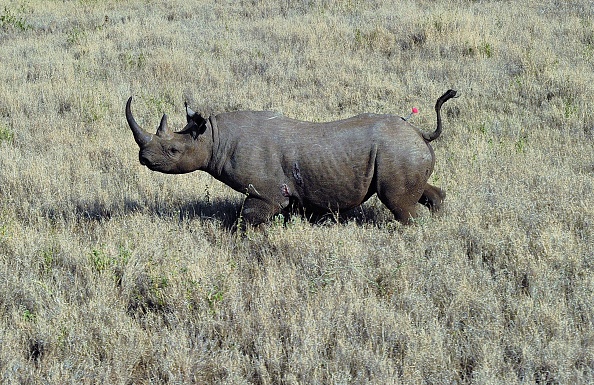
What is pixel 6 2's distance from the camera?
2116 cm

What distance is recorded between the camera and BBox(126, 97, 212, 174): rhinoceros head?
6504mm

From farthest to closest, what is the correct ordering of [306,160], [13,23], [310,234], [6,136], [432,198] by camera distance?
[13,23] < [6,136] < [432,198] < [306,160] < [310,234]

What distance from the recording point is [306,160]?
6.71 metres

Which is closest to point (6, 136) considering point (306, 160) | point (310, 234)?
point (306, 160)

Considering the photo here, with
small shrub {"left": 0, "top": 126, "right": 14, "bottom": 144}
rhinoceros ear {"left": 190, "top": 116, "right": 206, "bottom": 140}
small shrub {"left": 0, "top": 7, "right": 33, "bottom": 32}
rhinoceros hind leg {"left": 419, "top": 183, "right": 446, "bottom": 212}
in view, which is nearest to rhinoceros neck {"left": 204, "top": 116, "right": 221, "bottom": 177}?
rhinoceros ear {"left": 190, "top": 116, "right": 206, "bottom": 140}

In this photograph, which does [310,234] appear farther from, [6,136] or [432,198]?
[6,136]

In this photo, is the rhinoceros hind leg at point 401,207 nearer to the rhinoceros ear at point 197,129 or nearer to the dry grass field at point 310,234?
the dry grass field at point 310,234

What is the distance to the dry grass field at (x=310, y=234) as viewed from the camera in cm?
475

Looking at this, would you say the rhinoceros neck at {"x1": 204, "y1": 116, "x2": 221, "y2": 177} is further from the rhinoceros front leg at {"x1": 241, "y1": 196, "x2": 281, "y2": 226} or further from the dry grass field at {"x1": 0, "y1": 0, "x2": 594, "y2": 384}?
the dry grass field at {"x1": 0, "y1": 0, "x2": 594, "y2": 384}

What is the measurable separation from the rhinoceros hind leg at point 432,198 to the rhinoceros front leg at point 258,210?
1.64 meters

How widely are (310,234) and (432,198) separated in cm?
150

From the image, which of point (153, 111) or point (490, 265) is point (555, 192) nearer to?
point (490, 265)

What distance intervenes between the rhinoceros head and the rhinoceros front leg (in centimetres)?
60

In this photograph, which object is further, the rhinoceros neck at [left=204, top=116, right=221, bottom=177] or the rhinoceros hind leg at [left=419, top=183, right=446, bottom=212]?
the rhinoceros hind leg at [left=419, top=183, right=446, bottom=212]
